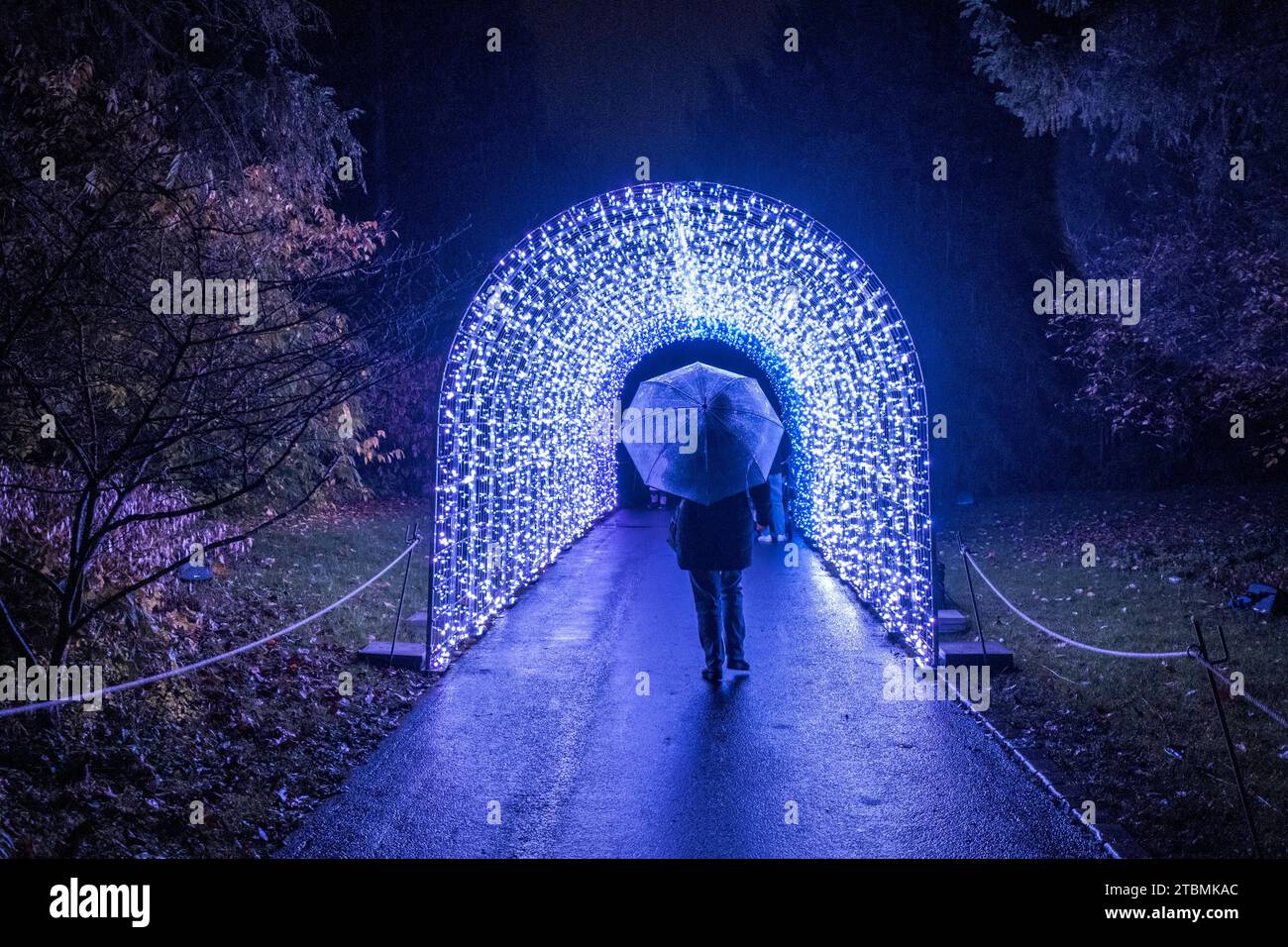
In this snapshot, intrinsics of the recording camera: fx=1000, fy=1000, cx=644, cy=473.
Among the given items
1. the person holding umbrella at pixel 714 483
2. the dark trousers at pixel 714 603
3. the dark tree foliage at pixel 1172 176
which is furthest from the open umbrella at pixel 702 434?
the dark tree foliage at pixel 1172 176

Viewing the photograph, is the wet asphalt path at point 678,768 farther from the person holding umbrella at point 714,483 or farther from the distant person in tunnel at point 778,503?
the distant person in tunnel at point 778,503

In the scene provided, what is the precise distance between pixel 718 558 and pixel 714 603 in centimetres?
41

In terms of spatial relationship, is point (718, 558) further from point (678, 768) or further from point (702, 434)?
point (678, 768)

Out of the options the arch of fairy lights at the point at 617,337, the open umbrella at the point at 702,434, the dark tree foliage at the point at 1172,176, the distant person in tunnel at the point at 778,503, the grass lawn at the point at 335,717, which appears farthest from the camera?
the distant person in tunnel at the point at 778,503

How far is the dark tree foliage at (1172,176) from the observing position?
8.40 metres

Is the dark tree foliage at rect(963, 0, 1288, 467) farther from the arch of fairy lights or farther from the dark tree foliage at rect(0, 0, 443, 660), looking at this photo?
the dark tree foliage at rect(0, 0, 443, 660)

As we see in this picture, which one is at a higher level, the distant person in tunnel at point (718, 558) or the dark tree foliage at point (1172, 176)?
the dark tree foliage at point (1172, 176)

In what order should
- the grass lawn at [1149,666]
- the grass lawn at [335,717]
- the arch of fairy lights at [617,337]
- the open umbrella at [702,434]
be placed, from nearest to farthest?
1. the grass lawn at [335,717]
2. the grass lawn at [1149,666]
3. the open umbrella at [702,434]
4. the arch of fairy lights at [617,337]

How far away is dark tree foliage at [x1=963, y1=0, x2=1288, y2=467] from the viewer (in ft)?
27.6

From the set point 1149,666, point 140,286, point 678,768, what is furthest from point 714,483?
point 140,286

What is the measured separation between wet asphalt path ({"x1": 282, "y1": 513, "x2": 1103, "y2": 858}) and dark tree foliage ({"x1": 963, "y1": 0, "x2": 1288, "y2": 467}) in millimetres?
5508

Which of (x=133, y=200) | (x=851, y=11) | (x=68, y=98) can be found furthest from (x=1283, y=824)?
(x=851, y=11)

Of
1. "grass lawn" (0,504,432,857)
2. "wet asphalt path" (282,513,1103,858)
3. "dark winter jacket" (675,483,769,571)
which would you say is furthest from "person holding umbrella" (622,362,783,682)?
"grass lawn" (0,504,432,857)

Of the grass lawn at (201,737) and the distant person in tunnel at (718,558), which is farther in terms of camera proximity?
the distant person in tunnel at (718,558)
